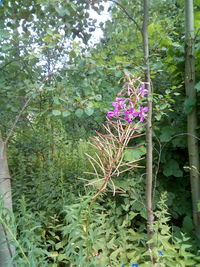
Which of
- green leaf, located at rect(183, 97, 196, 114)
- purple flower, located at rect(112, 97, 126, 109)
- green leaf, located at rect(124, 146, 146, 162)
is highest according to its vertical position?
green leaf, located at rect(183, 97, 196, 114)

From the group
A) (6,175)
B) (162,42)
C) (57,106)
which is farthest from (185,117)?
(6,175)

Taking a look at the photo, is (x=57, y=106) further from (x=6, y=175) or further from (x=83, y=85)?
(x=6, y=175)

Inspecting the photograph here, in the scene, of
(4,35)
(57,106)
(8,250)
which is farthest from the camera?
(57,106)

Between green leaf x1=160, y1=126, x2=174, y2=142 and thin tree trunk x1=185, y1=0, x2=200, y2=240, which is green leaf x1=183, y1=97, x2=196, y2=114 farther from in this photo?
green leaf x1=160, y1=126, x2=174, y2=142

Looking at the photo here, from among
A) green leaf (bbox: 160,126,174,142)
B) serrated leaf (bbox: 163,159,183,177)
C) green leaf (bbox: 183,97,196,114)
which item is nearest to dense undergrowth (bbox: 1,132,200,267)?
serrated leaf (bbox: 163,159,183,177)

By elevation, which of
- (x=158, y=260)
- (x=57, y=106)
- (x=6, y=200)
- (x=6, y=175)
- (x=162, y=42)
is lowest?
(x=158, y=260)

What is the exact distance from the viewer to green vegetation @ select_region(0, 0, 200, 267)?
55.4 inches

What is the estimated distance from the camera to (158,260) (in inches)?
59.2

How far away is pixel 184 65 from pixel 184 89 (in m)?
0.23

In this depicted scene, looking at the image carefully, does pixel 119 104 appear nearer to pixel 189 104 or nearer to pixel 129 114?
pixel 129 114

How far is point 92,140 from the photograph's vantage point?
1794mm

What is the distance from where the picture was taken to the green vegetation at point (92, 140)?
1406mm

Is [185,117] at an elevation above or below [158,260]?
above

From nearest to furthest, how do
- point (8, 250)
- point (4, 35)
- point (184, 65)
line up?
point (4, 35) → point (8, 250) → point (184, 65)
